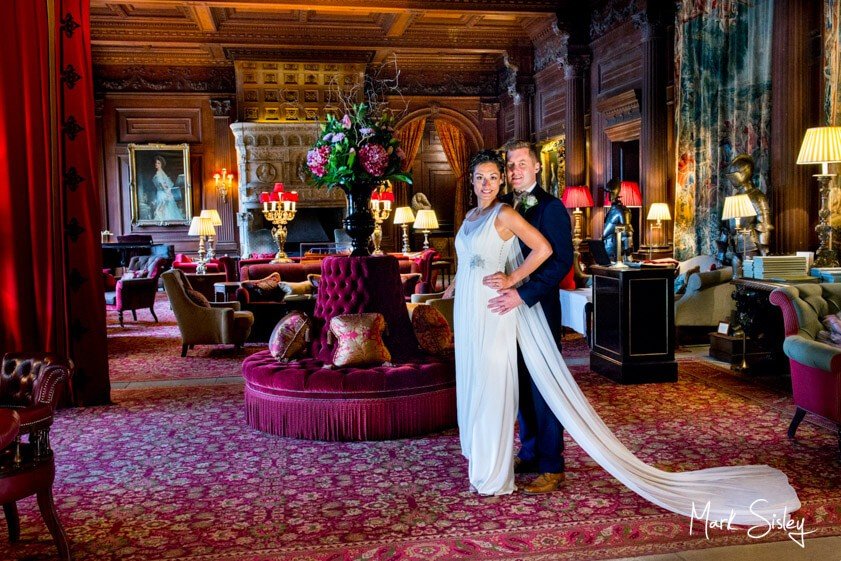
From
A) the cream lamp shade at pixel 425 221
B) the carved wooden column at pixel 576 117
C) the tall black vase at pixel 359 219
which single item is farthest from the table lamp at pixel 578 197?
the tall black vase at pixel 359 219

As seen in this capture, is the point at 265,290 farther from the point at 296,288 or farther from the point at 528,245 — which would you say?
the point at 528,245

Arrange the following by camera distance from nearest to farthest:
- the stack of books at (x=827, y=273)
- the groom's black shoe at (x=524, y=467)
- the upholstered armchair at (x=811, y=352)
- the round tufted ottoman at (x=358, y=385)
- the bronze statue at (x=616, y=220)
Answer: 1. the groom's black shoe at (x=524, y=467)
2. the upholstered armchair at (x=811, y=352)
3. the round tufted ottoman at (x=358, y=385)
4. the stack of books at (x=827, y=273)
5. the bronze statue at (x=616, y=220)

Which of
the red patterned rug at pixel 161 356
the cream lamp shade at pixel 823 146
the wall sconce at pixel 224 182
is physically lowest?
the red patterned rug at pixel 161 356

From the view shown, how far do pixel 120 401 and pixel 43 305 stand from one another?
934 mm

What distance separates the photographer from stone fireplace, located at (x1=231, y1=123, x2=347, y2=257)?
14898mm

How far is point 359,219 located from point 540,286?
81.3 inches

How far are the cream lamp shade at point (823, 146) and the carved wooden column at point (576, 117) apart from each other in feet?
19.1

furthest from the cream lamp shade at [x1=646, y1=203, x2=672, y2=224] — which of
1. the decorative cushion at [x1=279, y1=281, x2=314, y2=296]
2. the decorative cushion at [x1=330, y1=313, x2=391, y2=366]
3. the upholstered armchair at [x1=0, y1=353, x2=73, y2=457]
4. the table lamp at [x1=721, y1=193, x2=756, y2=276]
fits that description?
the upholstered armchair at [x1=0, y1=353, x2=73, y2=457]

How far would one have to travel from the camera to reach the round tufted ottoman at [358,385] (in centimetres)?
460

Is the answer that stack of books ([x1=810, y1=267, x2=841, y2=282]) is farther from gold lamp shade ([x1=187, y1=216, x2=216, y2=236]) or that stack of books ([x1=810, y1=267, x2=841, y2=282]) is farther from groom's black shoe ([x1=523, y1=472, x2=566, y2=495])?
gold lamp shade ([x1=187, y1=216, x2=216, y2=236])

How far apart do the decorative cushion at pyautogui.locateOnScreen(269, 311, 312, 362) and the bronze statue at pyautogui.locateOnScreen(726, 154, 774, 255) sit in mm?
4570

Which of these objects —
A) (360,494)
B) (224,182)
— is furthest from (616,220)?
(224,182)

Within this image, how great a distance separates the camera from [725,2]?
8.52 m

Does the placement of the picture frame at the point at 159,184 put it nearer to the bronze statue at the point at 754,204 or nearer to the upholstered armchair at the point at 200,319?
the upholstered armchair at the point at 200,319
